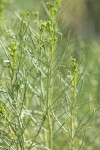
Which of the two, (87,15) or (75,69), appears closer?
(75,69)

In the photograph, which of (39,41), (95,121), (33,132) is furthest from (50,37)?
(95,121)

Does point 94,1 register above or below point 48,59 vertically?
above

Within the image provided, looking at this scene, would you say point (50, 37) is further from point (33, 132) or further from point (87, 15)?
point (87, 15)

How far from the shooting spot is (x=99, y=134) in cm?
202

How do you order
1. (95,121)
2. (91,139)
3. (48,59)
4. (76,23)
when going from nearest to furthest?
(48,59), (95,121), (91,139), (76,23)

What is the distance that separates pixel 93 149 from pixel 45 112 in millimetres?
769

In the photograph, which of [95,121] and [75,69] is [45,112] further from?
[95,121]

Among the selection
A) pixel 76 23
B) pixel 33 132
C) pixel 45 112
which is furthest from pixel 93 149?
pixel 76 23

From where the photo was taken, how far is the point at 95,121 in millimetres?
1974

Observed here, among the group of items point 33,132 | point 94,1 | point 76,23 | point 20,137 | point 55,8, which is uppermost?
point 94,1

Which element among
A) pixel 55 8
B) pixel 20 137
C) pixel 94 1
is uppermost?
pixel 94 1

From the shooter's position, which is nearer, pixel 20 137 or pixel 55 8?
pixel 20 137

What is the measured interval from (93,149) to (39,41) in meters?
0.86

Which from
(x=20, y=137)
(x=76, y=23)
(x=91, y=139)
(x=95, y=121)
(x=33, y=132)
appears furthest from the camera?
(x=76, y=23)
